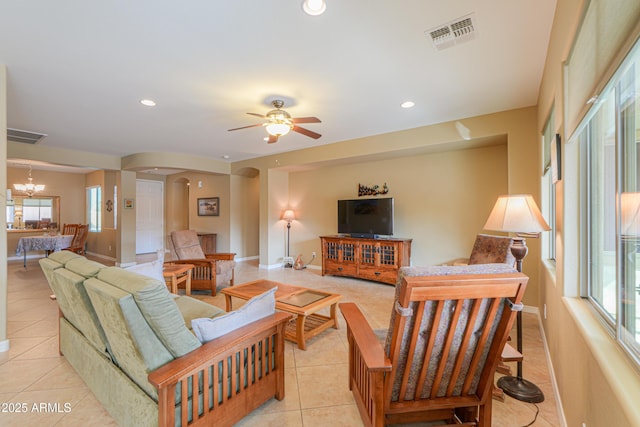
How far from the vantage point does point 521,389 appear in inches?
75.0

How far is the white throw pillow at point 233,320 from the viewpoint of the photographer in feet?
4.82

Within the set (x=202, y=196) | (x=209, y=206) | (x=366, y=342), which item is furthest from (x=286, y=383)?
(x=202, y=196)

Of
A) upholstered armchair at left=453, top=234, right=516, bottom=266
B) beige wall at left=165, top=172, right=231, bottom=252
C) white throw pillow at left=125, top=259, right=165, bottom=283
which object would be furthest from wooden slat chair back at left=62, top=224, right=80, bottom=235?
upholstered armchair at left=453, top=234, right=516, bottom=266

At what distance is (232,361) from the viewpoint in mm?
1538

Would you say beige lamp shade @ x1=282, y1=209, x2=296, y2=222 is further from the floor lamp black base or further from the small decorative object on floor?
the floor lamp black base

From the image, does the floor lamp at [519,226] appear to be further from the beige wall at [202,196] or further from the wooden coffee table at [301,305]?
the beige wall at [202,196]

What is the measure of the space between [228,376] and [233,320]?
0.97ft

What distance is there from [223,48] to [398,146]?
9.57 ft

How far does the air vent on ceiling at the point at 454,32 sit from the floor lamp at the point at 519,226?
1.23 meters

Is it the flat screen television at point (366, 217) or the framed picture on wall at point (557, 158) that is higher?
the framed picture on wall at point (557, 158)

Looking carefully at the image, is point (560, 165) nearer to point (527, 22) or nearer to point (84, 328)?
point (527, 22)

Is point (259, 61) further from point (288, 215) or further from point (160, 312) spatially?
point (288, 215)

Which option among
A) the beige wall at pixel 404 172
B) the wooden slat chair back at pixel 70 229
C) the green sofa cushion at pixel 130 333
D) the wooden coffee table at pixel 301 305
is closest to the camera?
the green sofa cushion at pixel 130 333

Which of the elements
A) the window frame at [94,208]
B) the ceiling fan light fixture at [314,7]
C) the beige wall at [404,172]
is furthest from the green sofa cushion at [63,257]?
the window frame at [94,208]
